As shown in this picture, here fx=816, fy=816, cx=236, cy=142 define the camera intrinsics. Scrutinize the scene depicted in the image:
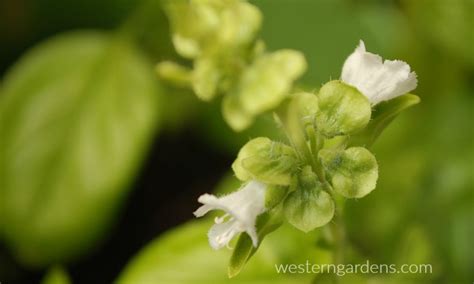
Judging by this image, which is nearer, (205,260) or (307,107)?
(307,107)

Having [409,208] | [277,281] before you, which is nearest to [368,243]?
[409,208]

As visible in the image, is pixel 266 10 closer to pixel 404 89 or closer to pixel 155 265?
pixel 155 265

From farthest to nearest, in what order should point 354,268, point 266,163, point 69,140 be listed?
point 69,140
point 354,268
point 266,163

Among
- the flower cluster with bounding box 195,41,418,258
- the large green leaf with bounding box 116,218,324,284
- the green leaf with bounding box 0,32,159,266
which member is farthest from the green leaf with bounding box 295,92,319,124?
the green leaf with bounding box 0,32,159,266

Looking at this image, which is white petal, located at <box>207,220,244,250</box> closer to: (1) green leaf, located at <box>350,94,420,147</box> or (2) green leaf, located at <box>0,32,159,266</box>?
(1) green leaf, located at <box>350,94,420,147</box>

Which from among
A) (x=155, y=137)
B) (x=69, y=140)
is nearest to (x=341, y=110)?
(x=69, y=140)

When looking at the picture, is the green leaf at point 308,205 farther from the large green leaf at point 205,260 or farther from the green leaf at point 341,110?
the large green leaf at point 205,260

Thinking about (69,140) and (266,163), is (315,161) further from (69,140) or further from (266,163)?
(69,140)

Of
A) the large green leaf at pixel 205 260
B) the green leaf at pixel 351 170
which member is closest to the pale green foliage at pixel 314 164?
the green leaf at pixel 351 170
